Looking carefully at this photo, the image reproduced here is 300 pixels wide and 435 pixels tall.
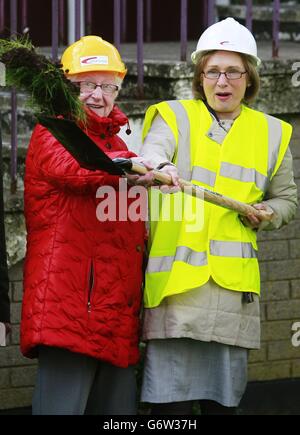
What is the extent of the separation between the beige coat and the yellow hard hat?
1.07 ft

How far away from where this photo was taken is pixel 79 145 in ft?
14.7

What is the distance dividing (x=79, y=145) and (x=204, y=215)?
778 mm

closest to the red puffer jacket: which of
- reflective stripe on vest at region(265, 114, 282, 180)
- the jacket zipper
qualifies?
the jacket zipper

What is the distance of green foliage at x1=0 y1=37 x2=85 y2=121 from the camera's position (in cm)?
457

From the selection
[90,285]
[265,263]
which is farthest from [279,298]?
[90,285]

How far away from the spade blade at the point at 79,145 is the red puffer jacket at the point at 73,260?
103 mm

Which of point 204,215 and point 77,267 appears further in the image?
point 204,215

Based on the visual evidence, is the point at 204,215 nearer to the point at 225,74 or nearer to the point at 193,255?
the point at 193,255

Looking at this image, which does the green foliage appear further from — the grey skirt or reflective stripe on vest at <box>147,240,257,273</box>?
the grey skirt

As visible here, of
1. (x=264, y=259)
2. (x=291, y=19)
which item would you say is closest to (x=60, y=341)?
(x=264, y=259)

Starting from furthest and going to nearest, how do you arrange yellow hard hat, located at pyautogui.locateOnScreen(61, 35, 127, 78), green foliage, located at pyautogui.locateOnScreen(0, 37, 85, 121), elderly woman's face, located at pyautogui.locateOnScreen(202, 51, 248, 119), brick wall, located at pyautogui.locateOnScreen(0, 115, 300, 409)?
brick wall, located at pyautogui.locateOnScreen(0, 115, 300, 409) → elderly woman's face, located at pyautogui.locateOnScreen(202, 51, 248, 119) → yellow hard hat, located at pyautogui.locateOnScreen(61, 35, 127, 78) → green foliage, located at pyautogui.locateOnScreen(0, 37, 85, 121)

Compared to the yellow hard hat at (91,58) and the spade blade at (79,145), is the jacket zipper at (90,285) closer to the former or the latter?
the spade blade at (79,145)
